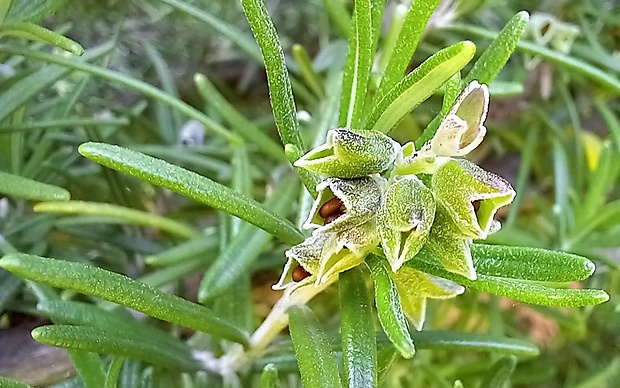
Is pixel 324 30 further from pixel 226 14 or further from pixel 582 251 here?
pixel 582 251

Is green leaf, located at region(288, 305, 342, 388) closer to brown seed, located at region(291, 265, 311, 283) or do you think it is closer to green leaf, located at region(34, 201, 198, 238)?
brown seed, located at region(291, 265, 311, 283)

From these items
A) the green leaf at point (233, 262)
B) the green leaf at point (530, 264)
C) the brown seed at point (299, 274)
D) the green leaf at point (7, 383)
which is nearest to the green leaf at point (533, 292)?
the green leaf at point (530, 264)

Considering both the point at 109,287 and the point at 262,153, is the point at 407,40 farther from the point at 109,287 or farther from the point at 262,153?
the point at 262,153

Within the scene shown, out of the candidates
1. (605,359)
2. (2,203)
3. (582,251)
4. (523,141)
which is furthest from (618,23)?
(2,203)

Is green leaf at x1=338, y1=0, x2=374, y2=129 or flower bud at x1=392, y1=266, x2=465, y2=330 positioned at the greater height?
green leaf at x1=338, y1=0, x2=374, y2=129

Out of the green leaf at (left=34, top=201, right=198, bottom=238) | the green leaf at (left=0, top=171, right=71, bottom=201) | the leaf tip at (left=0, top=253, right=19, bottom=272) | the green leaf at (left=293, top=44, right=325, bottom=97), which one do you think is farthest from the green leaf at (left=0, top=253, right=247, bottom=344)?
the green leaf at (left=293, top=44, right=325, bottom=97)

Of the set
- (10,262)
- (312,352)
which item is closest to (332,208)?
(312,352)
